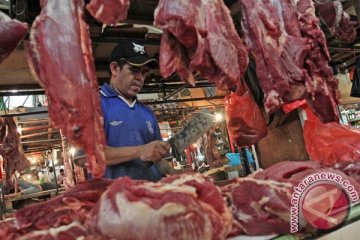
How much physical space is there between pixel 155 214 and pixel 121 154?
1.44 meters

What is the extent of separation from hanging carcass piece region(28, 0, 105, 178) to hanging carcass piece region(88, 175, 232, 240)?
247mm

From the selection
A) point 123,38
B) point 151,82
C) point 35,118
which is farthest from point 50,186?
point 123,38

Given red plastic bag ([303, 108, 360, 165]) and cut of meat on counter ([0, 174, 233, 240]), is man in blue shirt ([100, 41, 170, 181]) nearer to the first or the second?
cut of meat on counter ([0, 174, 233, 240])

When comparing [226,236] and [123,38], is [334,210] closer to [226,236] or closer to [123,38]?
[226,236]

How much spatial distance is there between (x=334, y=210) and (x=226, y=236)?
650 millimetres

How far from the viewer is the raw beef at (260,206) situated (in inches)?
71.2

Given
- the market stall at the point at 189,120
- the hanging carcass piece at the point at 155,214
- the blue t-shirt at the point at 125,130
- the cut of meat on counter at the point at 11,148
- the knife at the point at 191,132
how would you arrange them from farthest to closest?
the cut of meat on counter at the point at 11,148 → the blue t-shirt at the point at 125,130 → the knife at the point at 191,132 → the market stall at the point at 189,120 → the hanging carcass piece at the point at 155,214

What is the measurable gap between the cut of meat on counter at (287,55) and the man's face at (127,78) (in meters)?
1.08

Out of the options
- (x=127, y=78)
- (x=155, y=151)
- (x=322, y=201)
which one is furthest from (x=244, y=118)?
(x=322, y=201)

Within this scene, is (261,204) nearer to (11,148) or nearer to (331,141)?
(331,141)

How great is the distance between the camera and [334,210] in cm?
194

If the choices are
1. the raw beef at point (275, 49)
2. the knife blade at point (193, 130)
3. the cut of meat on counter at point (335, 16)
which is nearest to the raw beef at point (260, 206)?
the knife blade at point (193, 130)

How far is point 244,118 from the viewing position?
4.12 meters

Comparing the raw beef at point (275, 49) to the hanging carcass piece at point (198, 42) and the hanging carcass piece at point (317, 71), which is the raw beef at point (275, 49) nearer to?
the hanging carcass piece at point (317, 71)
